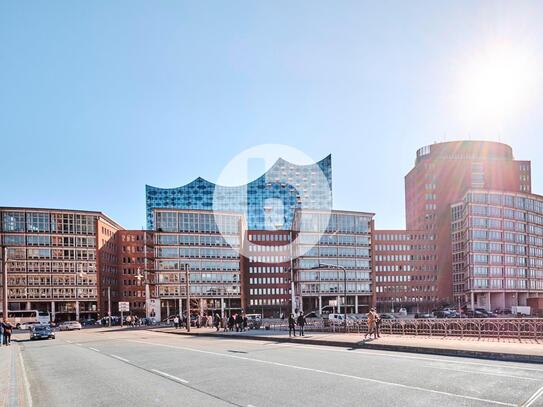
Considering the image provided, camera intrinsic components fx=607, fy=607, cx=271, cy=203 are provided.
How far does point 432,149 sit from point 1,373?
157074 millimetres

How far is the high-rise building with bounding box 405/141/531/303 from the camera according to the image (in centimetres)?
15727

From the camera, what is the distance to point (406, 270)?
155 metres

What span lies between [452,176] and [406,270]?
28.1 metres

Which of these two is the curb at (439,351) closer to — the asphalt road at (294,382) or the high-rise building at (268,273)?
the asphalt road at (294,382)

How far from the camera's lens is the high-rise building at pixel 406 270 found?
502 ft

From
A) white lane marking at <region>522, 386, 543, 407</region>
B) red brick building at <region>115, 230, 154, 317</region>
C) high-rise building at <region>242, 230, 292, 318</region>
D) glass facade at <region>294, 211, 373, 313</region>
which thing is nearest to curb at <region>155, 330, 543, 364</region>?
white lane marking at <region>522, 386, 543, 407</region>

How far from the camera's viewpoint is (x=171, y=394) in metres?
14.1

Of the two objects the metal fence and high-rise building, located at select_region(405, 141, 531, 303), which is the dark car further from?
high-rise building, located at select_region(405, 141, 531, 303)

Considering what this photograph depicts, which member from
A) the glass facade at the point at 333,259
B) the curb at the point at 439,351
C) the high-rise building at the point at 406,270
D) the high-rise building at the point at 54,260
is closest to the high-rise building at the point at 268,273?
the glass facade at the point at 333,259

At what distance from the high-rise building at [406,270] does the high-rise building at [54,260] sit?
6845cm

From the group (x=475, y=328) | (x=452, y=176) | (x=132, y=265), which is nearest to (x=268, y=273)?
(x=132, y=265)

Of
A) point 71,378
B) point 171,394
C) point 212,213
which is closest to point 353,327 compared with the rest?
point 71,378

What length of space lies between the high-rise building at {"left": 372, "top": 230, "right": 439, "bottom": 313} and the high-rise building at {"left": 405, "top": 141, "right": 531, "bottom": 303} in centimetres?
237

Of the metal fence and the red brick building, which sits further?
the red brick building
